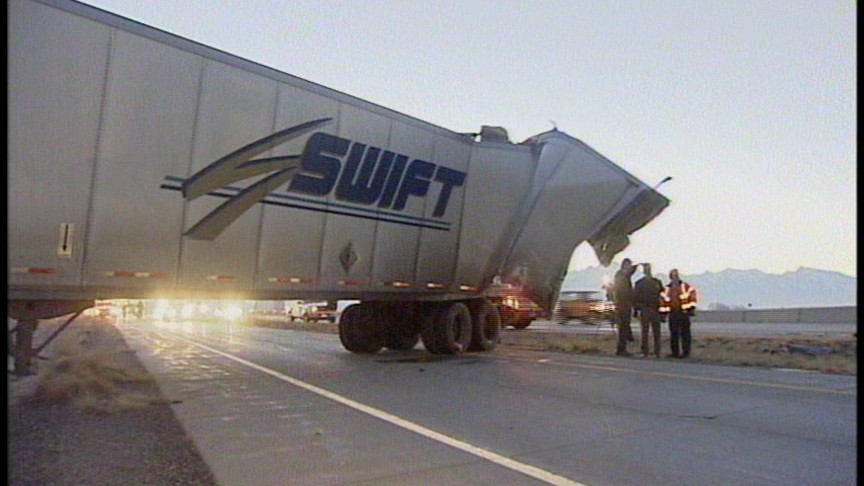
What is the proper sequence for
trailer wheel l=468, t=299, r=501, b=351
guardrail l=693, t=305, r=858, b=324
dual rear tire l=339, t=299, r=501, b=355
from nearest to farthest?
dual rear tire l=339, t=299, r=501, b=355 → trailer wheel l=468, t=299, r=501, b=351 → guardrail l=693, t=305, r=858, b=324

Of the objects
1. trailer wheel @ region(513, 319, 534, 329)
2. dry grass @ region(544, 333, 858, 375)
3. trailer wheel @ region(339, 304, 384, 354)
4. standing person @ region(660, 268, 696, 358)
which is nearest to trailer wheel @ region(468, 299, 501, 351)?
dry grass @ region(544, 333, 858, 375)

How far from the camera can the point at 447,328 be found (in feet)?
45.2

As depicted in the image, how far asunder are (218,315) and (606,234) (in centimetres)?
5137

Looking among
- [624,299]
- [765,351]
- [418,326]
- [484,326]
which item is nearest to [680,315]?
[624,299]

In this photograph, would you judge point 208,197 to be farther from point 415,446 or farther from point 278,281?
point 415,446

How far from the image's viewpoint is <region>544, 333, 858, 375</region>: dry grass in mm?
10914

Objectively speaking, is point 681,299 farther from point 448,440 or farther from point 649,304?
point 448,440

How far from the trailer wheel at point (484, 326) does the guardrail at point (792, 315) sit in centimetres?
1689

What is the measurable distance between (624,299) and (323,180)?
20.9 ft

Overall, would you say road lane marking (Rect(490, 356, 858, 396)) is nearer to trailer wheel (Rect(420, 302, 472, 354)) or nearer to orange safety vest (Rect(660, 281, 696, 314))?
trailer wheel (Rect(420, 302, 472, 354))

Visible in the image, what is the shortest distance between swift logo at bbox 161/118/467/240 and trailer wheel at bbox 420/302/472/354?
1925 millimetres

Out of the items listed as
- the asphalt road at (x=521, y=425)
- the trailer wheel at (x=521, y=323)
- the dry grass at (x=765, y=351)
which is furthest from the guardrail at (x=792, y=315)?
the asphalt road at (x=521, y=425)

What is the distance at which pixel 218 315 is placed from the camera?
61.5 meters

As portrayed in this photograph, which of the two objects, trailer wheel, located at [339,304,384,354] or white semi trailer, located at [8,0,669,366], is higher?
white semi trailer, located at [8,0,669,366]
